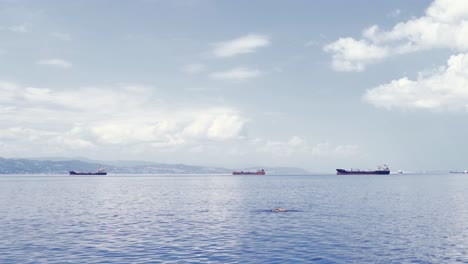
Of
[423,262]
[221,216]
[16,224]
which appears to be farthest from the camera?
[221,216]

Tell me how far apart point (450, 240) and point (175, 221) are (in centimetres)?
4556

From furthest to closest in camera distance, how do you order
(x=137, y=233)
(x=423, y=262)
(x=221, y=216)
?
(x=221, y=216)
(x=137, y=233)
(x=423, y=262)

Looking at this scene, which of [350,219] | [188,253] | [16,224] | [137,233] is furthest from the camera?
[350,219]

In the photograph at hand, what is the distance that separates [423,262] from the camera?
140 feet

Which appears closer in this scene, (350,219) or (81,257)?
(81,257)

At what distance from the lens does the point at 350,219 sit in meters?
76.2

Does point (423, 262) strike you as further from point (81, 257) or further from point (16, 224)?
point (16, 224)

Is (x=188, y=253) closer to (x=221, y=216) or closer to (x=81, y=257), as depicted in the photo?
(x=81, y=257)

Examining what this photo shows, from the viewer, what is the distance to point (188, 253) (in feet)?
154

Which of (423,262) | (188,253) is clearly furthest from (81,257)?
(423,262)

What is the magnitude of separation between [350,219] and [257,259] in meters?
37.8

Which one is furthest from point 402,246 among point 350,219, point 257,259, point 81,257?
point 81,257

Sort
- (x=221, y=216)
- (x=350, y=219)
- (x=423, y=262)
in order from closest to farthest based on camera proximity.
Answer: (x=423, y=262), (x=350, y=219), (x=221, y=216)

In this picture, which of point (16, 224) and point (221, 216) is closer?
point (16, 224)
